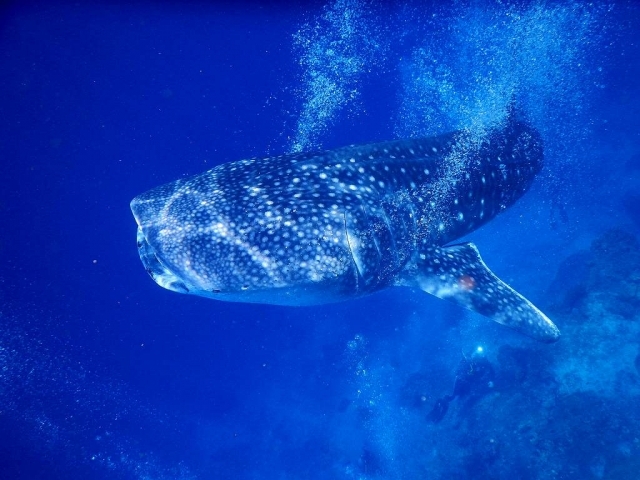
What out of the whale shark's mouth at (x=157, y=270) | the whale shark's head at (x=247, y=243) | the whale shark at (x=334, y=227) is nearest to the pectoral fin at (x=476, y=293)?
the whale shark at (x=334, y=227)

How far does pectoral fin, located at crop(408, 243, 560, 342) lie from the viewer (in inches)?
206

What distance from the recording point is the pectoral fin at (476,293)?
5.24 m

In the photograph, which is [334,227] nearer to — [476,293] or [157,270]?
[157,270]

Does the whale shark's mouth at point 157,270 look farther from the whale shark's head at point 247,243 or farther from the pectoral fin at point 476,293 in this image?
the pectoral fin at point 476,293

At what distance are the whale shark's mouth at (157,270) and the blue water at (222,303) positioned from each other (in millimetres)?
12142

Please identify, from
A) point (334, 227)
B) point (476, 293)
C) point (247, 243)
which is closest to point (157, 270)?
point (247, 243)

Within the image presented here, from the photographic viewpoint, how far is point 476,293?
531 cm

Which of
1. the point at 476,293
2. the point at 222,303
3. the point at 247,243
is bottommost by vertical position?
the point at 222,303

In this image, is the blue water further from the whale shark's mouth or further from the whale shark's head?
the whale shark's mouth

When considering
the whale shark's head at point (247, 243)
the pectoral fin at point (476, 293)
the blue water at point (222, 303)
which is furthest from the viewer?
the blue water at point (222, 303)

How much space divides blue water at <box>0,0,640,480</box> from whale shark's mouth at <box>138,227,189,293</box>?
12142 mm

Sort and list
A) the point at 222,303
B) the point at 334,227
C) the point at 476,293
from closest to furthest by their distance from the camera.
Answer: the point at 334,227 < the point at 476,293 < the point at 222,303

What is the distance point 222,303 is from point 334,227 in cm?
1684

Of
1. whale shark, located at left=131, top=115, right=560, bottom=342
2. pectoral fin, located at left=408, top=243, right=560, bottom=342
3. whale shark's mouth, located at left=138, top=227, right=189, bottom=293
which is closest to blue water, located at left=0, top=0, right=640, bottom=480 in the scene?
pectoral fin, located at left=408, top=243, right=560, bottom=342
